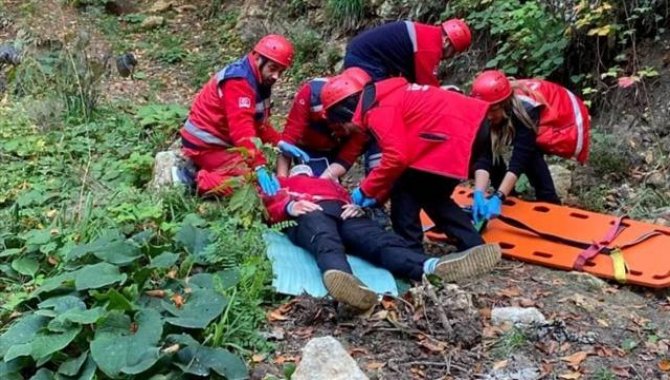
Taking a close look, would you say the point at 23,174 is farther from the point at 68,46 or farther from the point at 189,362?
the point at 189,362

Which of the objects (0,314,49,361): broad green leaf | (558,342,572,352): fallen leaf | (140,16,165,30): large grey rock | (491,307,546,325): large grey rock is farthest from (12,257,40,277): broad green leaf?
(140,16,165,30): large grey rock

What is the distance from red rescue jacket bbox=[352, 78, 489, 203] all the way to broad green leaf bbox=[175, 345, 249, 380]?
1.40m

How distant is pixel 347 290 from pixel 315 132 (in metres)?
1.75

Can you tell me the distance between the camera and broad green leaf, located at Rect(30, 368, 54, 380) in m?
2.94

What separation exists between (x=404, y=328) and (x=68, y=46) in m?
4.94

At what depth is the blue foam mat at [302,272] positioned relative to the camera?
12.2ft

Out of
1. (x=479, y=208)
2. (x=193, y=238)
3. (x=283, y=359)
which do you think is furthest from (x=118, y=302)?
(x=479, y=208)

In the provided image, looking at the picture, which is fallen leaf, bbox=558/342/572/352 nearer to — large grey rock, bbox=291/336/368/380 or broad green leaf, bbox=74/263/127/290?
large grey rock, bbox=291/336/368/380

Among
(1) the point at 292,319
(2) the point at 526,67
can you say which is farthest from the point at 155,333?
(2) the point at 526,67

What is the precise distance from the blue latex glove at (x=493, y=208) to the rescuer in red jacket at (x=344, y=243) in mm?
620

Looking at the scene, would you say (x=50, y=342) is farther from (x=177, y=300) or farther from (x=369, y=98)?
(x=369, y=98)

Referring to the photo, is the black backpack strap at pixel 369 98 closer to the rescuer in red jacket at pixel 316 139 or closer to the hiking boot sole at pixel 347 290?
the rescuer in red jacket at pixel 316 139

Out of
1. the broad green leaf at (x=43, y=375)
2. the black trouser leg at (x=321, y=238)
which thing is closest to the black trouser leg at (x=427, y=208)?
the black trouser leg at (x=321, y=238)

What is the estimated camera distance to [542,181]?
190 inches
